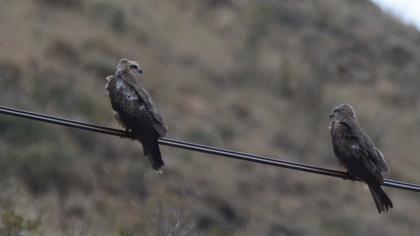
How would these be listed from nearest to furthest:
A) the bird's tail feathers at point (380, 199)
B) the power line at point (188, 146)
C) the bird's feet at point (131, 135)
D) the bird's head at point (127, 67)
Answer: the power line at point (188, 146) → the bird's tail feathers at point (380, 199) → the bird's feet at point (131, 135) → the bird's head at point (127, 67)

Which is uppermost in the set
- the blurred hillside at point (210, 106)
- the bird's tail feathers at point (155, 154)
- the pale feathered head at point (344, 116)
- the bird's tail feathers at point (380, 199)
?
the blurred hillside at point (210, 106)

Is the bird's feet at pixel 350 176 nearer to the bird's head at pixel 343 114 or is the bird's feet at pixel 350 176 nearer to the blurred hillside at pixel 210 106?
the bird's head at pixel 343 114

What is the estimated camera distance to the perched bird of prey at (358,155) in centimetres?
1010

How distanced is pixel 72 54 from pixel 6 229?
15.2 metres

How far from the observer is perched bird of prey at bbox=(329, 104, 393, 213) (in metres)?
10.1

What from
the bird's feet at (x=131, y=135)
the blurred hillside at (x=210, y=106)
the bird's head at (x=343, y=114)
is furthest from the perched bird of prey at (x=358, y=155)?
the blurred hillside at (x=210, y=106)

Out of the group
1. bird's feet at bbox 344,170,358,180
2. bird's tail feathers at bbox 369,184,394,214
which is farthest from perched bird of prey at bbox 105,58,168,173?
bird's tail feathers at bbox 369,184,394,214

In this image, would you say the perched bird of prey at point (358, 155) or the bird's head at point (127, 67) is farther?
the bird's head at point (127, 67)

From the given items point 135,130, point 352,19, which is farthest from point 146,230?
point 352,19

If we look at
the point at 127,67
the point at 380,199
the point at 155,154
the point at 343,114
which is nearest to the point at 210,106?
the point at 127,67

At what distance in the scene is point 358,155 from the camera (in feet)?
34.0

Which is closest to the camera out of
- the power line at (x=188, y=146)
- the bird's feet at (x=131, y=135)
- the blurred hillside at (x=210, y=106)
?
the power line at (x=188, y=146)

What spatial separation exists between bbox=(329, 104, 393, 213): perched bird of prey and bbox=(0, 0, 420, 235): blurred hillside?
6668 millimetres

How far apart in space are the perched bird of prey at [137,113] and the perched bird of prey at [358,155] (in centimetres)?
170
